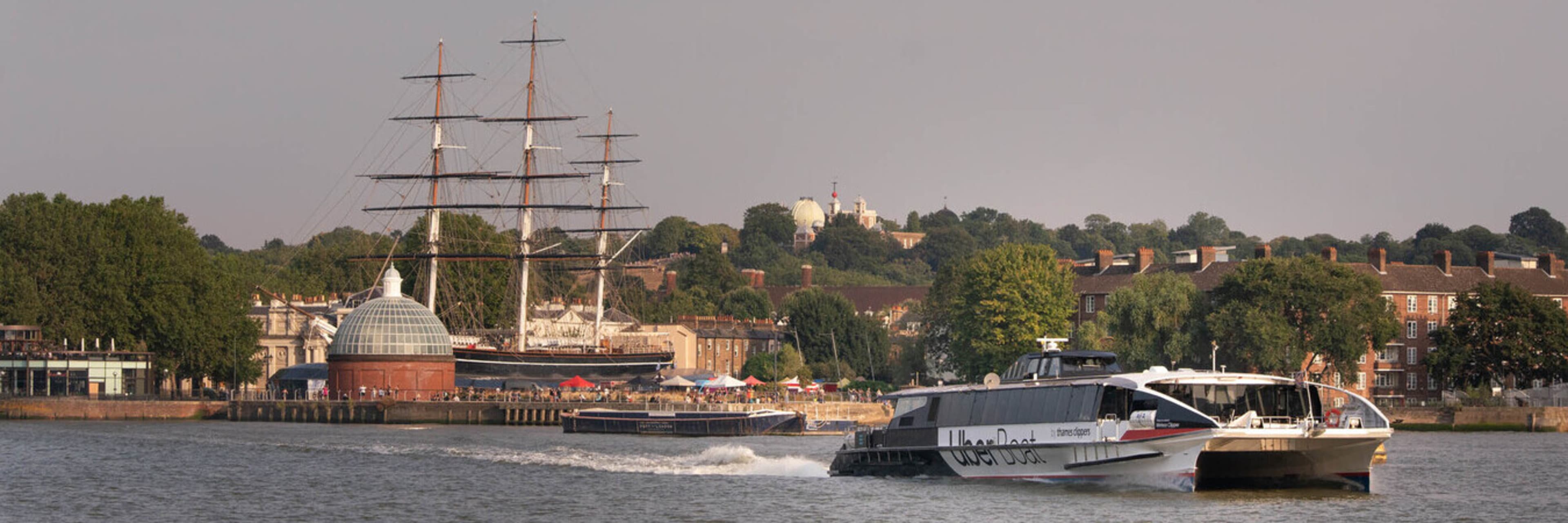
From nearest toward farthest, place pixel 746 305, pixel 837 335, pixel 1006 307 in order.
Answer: pixel 1006 307, pixel 837 335, pixel 746 305

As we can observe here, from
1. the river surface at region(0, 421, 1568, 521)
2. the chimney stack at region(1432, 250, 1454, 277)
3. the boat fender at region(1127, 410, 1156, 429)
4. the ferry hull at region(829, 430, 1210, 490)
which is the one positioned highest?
the chimney stack at region(1432, 250, 1454, 277)

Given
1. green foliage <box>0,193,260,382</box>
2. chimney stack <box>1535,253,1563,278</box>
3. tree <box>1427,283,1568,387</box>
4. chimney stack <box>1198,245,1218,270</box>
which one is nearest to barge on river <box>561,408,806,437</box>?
green foliage <box>0,193,260,382</box>

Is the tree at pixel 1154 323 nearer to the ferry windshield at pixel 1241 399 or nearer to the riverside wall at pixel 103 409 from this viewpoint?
the riverside wall at pixel 103 409

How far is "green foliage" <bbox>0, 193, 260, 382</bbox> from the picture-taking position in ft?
386

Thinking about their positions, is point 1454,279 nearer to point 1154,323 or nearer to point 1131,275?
point 1131,275

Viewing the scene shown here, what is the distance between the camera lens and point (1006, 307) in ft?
398

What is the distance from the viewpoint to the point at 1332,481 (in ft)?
161

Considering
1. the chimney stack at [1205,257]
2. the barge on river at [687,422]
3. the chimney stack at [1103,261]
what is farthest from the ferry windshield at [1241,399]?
the chimney stack at [1103,261]

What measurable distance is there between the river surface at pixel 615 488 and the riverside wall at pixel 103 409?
91.7 feet

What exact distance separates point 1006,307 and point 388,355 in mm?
38097

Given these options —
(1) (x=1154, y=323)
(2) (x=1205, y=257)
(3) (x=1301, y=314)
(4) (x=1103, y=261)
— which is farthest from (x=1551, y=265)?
(1) (x=1154, y=323)

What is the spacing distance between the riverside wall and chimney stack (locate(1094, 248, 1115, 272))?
62968 millimetres

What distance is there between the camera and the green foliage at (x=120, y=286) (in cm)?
11775

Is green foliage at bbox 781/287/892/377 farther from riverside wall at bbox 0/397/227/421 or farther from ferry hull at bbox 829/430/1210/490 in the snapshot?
ferry hull at bbox 829/430/1210/490
